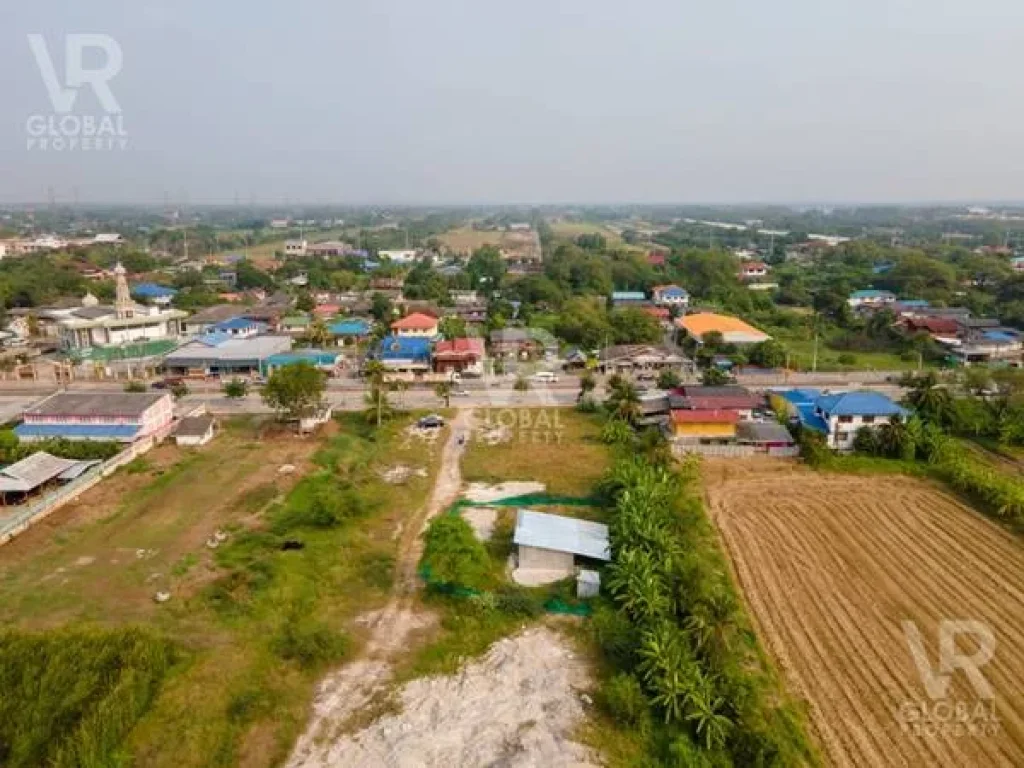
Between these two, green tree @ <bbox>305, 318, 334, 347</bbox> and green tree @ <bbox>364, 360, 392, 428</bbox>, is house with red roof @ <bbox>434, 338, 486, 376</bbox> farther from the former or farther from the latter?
green tree @ <bbox>305, 318, 334, 347</bbox>

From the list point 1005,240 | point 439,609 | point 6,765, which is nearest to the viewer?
point 6,765

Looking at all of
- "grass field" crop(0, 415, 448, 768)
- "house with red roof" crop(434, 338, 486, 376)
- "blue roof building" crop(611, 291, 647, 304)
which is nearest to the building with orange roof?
"blue roof building" crop(611, 291, 647, 304)

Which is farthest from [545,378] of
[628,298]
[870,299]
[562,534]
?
[870,299]

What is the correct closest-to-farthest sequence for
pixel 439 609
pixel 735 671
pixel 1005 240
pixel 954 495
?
1. pixel 735 671
2. pixel 439 609
3. pixel 954 495
4. pixel 1005 240

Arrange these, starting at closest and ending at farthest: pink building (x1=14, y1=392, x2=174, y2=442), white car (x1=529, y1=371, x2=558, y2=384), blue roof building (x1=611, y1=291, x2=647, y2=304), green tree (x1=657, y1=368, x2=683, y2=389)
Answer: pink building (x1=14, y1=392, x2=174, y2=442) → green tree (x1=657, y1=368, x2=683, y2=389) → white car (x1=529, y1=371, x2=558, y2=384) → blue roof building (x1=611, y1=291, x2=647, y2=304)

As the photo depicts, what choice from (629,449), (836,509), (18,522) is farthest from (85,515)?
(836,509)

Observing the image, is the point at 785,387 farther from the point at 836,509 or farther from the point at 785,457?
the point at 836,509

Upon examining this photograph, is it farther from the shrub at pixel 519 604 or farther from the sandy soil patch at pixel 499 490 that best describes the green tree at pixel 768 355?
the shrub at pixel 519 604
